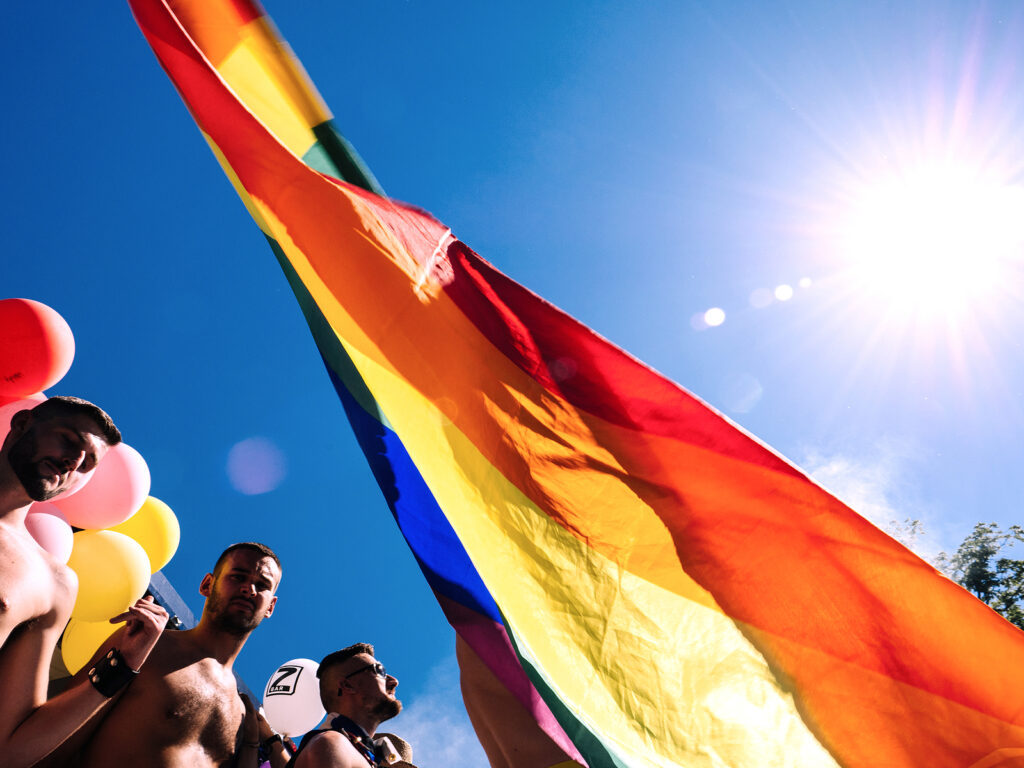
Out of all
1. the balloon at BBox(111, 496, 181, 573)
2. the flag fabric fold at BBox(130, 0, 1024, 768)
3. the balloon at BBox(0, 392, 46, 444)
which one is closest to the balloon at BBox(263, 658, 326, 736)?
the balloon at BBox(111, 496, 181, 573)

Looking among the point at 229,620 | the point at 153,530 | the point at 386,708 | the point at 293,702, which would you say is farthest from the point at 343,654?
the point at 153,530

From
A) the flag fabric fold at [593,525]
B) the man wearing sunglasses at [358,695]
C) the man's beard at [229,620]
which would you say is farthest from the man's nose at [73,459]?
the man wearing sunglasses at [358,695]

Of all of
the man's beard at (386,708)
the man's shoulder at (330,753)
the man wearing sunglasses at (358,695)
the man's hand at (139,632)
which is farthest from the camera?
the man's beard at (386,708)

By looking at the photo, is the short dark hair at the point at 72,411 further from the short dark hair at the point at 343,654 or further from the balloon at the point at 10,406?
the short dark hair at the point at 343,654

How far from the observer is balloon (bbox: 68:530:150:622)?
11.6 feet

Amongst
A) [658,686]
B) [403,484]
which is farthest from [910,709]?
[403,484]

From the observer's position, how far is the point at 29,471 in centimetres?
214

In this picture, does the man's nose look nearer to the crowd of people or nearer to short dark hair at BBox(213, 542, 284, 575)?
the crowd of people

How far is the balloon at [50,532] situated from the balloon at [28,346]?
1.94 feet

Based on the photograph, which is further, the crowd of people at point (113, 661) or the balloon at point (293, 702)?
the balloon at point (293, 702)

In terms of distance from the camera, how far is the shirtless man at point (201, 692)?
83.4 inches

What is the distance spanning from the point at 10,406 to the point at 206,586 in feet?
4.56

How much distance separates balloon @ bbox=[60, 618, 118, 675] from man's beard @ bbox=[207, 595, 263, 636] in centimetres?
167

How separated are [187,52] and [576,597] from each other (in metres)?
2.58
